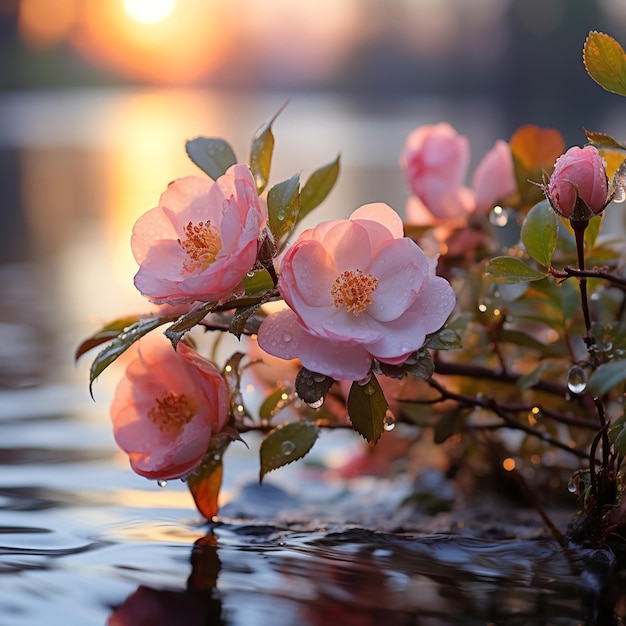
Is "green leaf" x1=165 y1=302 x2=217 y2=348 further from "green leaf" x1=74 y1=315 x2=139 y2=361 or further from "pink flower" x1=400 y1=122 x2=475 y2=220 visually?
"pink flower" x1=400 y1=122 x2=475 y2=220

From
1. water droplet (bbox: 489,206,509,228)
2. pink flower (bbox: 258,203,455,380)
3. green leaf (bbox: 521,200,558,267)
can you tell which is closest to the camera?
pink flower (bbox: 258,203,455,380)

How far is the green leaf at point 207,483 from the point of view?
90cm

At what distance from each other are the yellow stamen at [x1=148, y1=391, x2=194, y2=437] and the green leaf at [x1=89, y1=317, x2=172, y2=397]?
8cm

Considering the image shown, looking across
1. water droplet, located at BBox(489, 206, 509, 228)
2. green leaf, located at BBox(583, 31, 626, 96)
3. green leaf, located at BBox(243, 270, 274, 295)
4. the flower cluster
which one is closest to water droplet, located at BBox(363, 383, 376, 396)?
the flower cluster

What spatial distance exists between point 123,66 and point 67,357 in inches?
1063

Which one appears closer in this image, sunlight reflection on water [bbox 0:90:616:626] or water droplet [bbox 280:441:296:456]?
sunlight reflection on water [bbox 0:90:616:626]

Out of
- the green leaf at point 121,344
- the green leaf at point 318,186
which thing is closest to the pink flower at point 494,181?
the green leaf at point 318,186

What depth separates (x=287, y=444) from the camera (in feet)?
2.95

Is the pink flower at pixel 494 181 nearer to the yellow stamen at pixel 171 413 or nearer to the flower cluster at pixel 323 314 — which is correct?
the flower cluster at pixel 323 314

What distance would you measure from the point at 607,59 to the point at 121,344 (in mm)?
467

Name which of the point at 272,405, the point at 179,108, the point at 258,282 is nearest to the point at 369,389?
the point at 258,282

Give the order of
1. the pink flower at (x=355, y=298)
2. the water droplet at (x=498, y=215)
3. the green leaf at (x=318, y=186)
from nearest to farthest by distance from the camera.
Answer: the pink flower at (x=355, y=298), the green leaf at (x=318, y=186), the water droplet at (x=498, y=215)

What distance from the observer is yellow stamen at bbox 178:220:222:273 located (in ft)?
2.49

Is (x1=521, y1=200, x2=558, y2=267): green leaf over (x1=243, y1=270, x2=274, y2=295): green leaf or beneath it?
over
